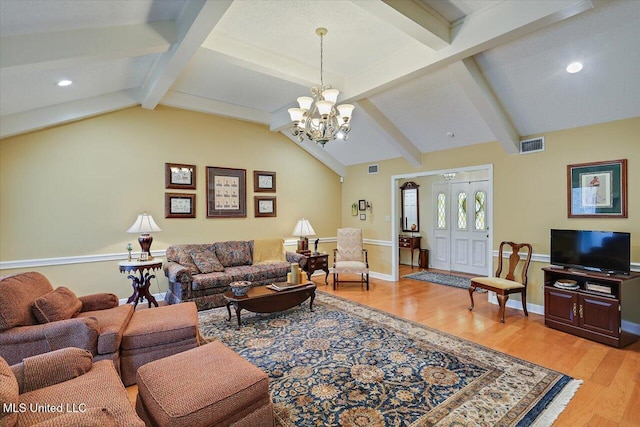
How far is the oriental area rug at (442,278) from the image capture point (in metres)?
5.97

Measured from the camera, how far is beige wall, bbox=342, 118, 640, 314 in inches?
138

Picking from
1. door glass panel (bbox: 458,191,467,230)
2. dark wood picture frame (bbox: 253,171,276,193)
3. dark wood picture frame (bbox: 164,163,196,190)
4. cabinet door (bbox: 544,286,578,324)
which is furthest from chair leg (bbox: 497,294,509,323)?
dark wood picture frame (bbox: 164,163,196,190)

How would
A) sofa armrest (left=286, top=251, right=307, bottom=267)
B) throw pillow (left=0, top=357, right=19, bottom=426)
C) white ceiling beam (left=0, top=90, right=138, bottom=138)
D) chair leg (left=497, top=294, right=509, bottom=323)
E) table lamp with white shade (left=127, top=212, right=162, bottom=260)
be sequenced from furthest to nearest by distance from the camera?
sofa armrest (left=286, top=251, right=307, bottom=267)
table lamp with white shade (left=127, top=212, right=162, bottom=260)
chair leg (left=497, top=294, right=509, bottom=323)
white ceiling beam (left=0, top=90, right=138, bottom=138)
throw pillow (left=0, top=357, right=19, bottom=426)

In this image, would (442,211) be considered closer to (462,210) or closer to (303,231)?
(462,210)

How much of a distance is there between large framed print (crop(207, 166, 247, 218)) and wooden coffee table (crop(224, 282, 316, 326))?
1987mm

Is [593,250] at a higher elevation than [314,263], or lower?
higher

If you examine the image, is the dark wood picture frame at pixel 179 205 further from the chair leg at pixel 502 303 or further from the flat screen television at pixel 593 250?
the flat screen television at pixel 593 250

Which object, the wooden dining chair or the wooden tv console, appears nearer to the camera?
the wooden tv console

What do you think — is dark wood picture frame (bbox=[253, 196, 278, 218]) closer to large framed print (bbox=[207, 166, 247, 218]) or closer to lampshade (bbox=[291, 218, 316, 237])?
large framed print (bbox=[207, 166, 247, 218])

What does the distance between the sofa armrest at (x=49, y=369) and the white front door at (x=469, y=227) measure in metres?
6.91

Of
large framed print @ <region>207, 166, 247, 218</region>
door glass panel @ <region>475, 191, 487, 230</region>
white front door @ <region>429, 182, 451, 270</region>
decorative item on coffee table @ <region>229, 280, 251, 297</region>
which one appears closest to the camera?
decorative item on coffee table @ <region>229, 280, 251, 297</region>

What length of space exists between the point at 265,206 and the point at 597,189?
5.05m

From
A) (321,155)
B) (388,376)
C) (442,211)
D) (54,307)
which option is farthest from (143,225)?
(442,211)

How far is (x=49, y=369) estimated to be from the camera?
5.69ft
